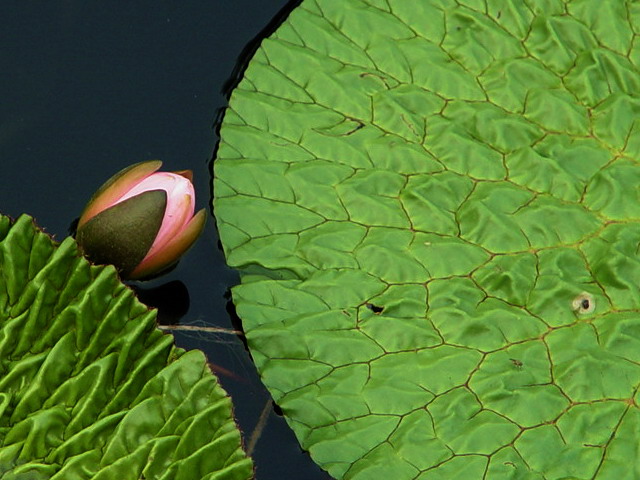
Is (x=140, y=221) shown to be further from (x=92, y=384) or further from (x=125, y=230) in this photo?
(x=92, y=384)

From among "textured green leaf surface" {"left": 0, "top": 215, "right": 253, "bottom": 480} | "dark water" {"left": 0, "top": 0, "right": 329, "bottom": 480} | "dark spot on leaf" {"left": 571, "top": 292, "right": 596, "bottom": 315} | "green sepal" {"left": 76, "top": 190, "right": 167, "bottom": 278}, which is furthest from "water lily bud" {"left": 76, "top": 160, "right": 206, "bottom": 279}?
Answer: "dark spot on leaf" {"left": 571, "top": 292, "right": 596, "bottom": 315}

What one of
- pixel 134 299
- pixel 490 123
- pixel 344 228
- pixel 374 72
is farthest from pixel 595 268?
pixel 134 299

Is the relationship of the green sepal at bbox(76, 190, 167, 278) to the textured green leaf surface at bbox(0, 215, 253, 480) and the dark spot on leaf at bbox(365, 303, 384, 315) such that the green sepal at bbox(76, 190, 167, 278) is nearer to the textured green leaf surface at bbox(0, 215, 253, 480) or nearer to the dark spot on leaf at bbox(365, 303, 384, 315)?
the textured green leaf surface at bbox(0, 215, 253, 480)

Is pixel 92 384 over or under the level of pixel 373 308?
over

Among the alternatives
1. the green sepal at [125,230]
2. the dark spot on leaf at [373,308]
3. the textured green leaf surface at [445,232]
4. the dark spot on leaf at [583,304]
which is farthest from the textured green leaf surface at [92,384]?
the dark spot on leaf at [583,304]

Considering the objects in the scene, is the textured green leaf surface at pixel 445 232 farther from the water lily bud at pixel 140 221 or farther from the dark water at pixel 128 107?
the dark water at pixel 128 107

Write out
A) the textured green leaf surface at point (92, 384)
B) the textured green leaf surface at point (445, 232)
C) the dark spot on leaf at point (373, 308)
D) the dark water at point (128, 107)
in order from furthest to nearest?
the dark water at point (128, 107) < the dark spot on leaf at point (373, 308) < the textured green leaf surface at point (445, 232) < the textured green leaf surface at point (92, 384)

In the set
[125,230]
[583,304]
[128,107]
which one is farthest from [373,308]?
[128,107]
